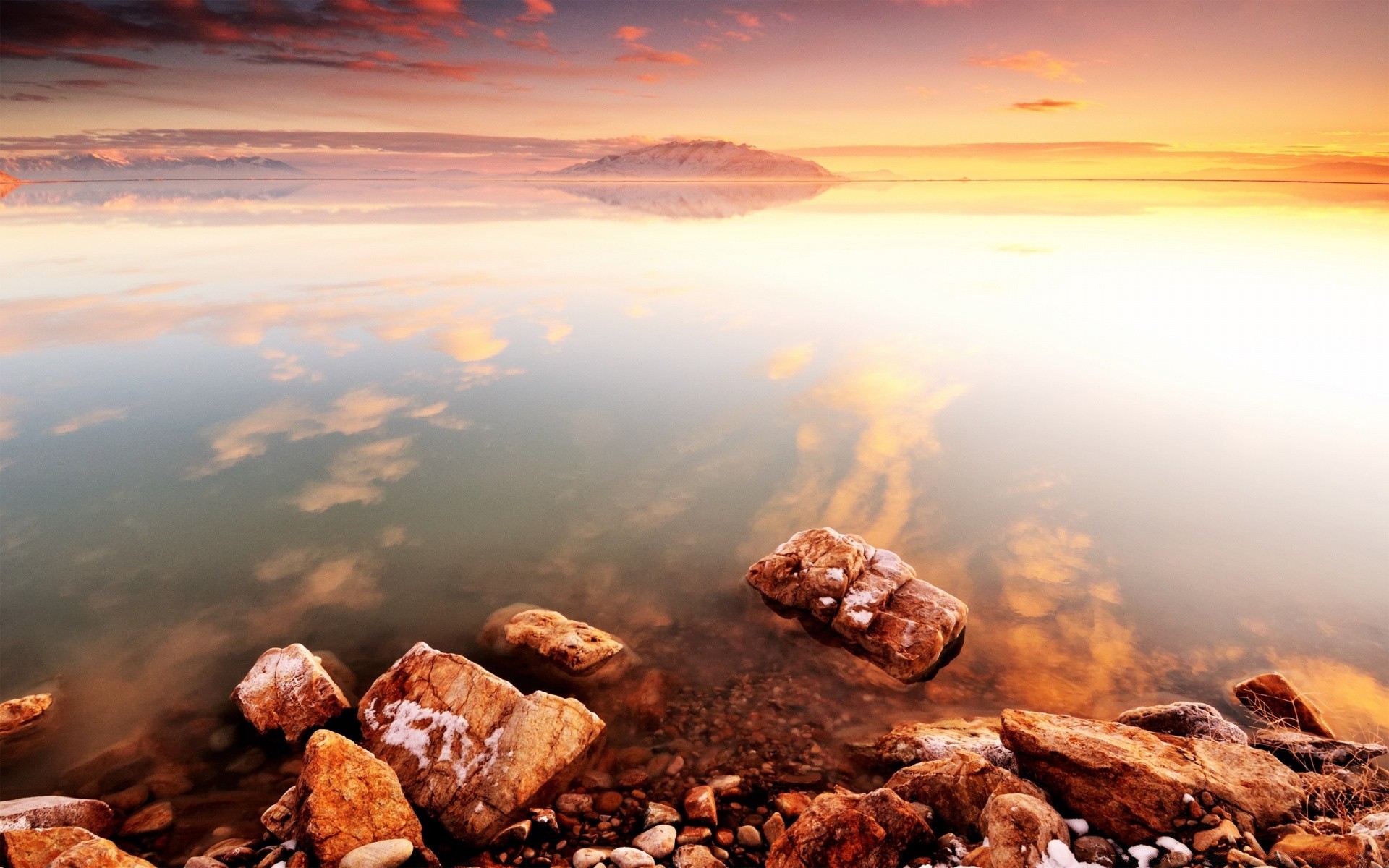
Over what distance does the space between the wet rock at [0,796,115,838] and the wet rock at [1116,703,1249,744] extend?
1225 cm

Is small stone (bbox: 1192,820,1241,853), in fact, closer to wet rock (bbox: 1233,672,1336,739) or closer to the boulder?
the boulder

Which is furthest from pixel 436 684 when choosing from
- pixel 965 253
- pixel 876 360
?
pixel 965 253

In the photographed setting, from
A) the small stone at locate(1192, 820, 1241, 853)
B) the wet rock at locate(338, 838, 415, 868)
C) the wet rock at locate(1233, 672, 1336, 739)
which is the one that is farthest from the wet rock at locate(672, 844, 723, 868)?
the wet rock at locate(1233, 672, 1336, 739)

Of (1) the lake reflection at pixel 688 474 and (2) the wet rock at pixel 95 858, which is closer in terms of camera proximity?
(2) the wet rock at pixel 95 858

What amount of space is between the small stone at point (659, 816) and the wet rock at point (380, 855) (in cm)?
252

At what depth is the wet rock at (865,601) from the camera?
10539mm

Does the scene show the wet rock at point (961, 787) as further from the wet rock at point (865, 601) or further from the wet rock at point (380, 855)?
the wet rock at point (380, 855)

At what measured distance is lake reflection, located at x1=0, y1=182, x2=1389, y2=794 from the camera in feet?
36.2

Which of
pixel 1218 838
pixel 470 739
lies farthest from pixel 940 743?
pixel 470 739

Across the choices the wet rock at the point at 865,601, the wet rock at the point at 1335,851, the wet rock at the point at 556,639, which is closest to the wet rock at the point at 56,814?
the wet rock at the point at 556,639

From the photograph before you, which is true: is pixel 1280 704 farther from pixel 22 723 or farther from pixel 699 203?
pixel 699 203

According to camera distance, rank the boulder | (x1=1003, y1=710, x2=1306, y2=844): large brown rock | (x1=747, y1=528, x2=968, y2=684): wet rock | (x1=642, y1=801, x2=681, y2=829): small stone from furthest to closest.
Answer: (x1=747, y1=528, x2=968, y2=684): wet rock
(x1=642, y1=801, x2=681, y2=829): small stone
(x1=1003, y1=710, x2=1306, y2=844): large brown rock
the boulder

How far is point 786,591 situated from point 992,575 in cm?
433

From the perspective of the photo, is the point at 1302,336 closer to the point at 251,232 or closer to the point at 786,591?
the point at 786,591
